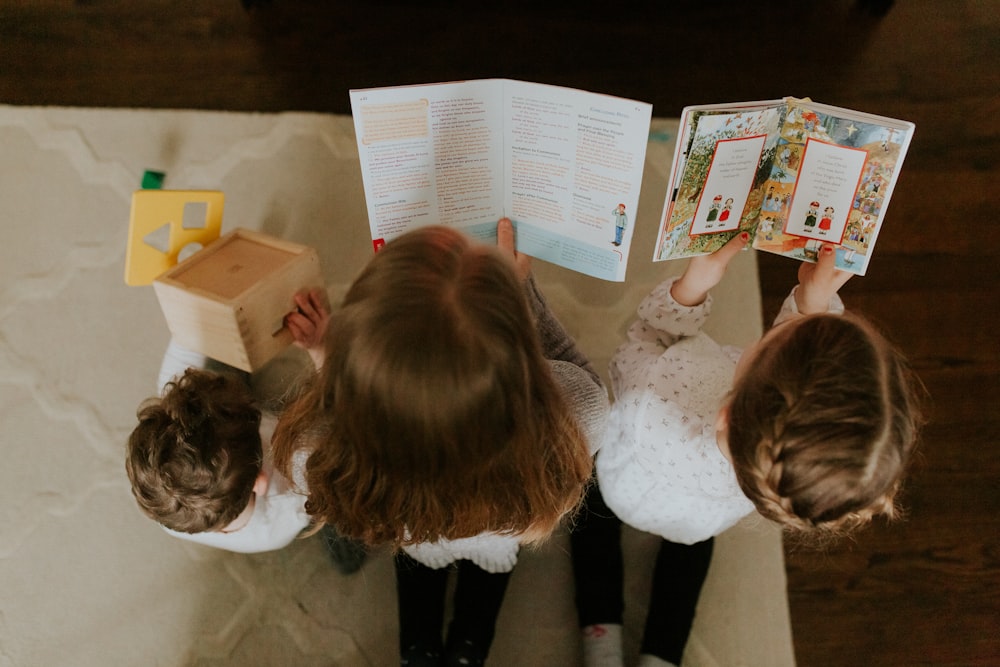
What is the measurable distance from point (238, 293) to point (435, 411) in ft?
1.53

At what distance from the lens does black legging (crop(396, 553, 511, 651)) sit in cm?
101

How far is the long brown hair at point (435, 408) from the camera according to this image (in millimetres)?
598

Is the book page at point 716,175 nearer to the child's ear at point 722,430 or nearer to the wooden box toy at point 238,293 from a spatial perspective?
the child's ear at point 722,430

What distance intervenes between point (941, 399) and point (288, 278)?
3.64ft

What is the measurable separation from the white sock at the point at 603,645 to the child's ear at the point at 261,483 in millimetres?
505

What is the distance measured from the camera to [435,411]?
1.96ft

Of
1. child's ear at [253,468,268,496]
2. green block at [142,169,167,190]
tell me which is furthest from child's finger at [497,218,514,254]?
green block at [142,169,167,190]

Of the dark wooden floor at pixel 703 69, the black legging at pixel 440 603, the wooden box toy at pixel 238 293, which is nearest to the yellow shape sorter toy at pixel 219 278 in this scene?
the wooden box toy at pixel 238 293

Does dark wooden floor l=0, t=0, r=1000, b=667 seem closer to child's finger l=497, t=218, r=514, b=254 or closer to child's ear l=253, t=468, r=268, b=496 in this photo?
child's finger l=497, t=218, r=514, b=254

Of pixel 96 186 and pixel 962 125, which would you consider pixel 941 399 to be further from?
pixel 96 186

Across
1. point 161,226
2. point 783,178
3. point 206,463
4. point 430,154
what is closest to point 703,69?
point 783,178

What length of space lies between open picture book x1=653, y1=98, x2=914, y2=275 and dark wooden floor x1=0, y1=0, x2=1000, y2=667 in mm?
375

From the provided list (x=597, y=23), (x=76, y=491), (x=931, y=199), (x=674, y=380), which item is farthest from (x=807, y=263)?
(x=76, y=491)

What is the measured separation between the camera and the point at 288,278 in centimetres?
98
